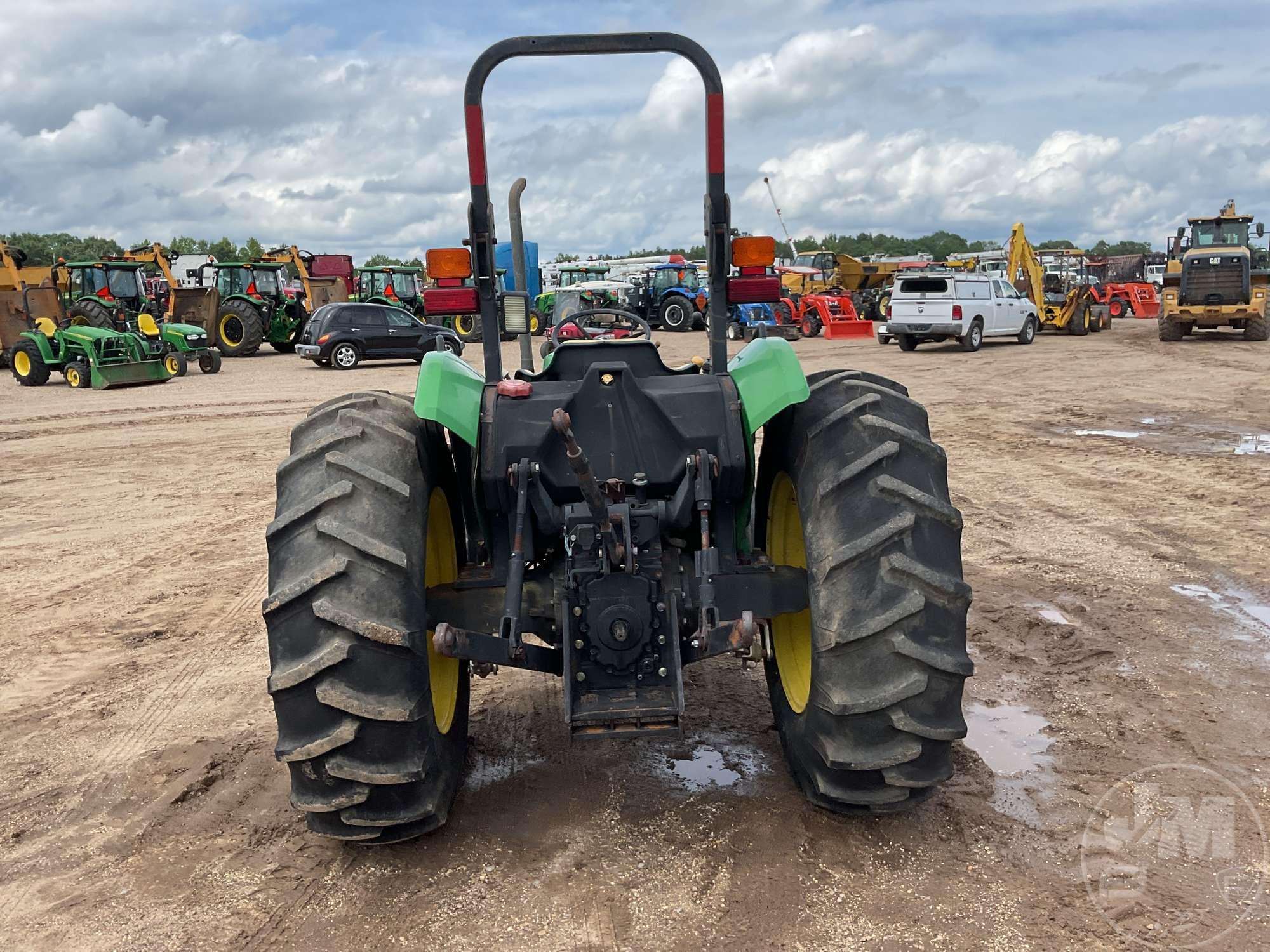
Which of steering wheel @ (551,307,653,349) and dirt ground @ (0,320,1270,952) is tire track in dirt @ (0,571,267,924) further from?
steering wheel @ (551,307,653,349)

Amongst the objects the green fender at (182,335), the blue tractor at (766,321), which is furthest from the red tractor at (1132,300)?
the green fender at (182,335)

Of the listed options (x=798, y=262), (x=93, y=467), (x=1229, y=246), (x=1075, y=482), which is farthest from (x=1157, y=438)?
(x=798, y=262)

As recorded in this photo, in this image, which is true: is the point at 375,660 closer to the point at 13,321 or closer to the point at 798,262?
the point at 13,321

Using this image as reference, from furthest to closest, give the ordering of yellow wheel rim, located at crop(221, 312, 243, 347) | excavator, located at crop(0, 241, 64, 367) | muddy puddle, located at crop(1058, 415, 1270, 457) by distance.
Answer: yellow wheel rim, located at crop(221, 312, 243, 347)
excavator, located at crop(0, 241, 64, 367)
muddy puddle, located at crop(1058, 415, 1270, 457)

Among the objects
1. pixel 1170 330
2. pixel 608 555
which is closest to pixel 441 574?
pixel 608 555

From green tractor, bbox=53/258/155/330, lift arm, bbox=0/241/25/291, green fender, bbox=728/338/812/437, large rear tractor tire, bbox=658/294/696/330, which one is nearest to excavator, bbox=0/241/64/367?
lift arm, bbox=0/241/25/291

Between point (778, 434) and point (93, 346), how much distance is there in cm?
1834

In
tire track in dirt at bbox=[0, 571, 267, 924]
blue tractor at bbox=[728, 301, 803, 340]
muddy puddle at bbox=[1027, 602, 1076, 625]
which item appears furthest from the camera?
blue tractor at bbox=[728, 301, 803, 340]

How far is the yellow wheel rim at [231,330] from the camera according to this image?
26.9 m

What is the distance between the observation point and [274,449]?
39.9 ft

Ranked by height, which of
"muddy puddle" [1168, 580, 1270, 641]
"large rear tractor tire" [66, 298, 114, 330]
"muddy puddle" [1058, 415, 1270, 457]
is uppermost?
"large rear tractor tire" [66, 298, 114, 330]

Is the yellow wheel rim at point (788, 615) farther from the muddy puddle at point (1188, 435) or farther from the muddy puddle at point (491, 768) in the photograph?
the muddy puddle at point (1188, 435)

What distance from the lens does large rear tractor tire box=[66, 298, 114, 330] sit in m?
23.3

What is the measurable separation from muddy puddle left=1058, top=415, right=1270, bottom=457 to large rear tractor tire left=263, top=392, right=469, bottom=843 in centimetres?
929
